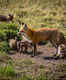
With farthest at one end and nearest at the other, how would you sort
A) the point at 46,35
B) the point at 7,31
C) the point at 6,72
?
the point at 7,31 → the point at 46,35 → the point at 6,72

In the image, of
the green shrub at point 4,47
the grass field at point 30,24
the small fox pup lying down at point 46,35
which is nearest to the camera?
the grass field at point 30,24

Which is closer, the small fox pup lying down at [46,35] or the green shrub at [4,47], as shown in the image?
the small fox pup lying down at [46,35]

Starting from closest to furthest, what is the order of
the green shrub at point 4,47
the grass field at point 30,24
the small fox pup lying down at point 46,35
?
the grass field at point 30,24 < the small fox pup lying down at point 46,35 < the green shrub at point 4,47

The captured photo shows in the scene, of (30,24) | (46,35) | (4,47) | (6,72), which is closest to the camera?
(6,72)

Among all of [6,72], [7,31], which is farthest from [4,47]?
[6,72]

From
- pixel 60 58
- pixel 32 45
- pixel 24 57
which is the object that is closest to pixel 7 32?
pixel 32 45

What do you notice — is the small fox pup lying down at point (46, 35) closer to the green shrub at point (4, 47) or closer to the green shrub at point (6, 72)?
the green shrub at point (4, 47)

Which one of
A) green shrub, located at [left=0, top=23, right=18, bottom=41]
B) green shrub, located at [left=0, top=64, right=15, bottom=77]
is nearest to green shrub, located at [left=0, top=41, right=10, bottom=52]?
green shrub, located at [left=0, top=23, right=18, bottom=41]

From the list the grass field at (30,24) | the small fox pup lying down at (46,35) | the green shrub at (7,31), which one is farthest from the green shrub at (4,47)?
the small fox pup lying down at (46,35)

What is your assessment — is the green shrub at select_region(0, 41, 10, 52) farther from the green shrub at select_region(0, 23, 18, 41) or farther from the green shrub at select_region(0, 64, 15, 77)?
the green shrub at select_region(0, 64, 15, 77)

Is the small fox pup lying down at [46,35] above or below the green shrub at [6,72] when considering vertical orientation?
below

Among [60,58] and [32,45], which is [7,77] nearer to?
[60,58]

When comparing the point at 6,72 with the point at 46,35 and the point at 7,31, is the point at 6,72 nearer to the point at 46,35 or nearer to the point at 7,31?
the point at 46,35

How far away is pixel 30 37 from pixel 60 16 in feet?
24.9
